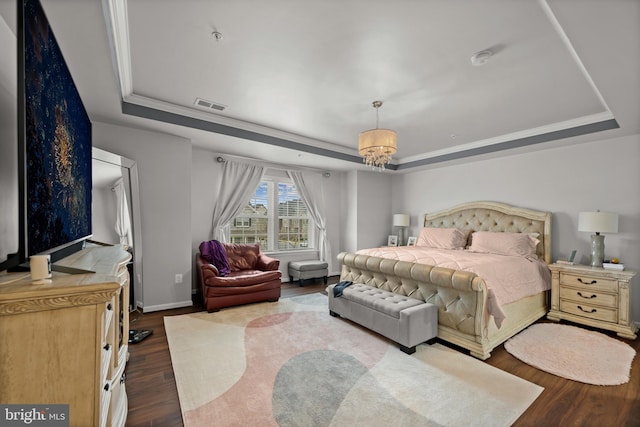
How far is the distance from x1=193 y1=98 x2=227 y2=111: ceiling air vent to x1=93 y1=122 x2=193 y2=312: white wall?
0.91 meters

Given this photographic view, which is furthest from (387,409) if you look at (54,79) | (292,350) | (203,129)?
(203,129)

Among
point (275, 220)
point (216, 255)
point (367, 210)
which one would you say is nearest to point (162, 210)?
point (216, 255)

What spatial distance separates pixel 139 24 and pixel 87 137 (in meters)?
0.99

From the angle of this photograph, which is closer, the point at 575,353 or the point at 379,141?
the point at 575,353

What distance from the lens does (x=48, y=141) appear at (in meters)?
1.25

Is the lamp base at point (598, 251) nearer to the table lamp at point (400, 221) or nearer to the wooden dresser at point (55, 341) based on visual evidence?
the table lamp at point (400, 221)

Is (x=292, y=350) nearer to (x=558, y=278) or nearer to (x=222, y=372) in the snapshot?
(x=222, y=372)

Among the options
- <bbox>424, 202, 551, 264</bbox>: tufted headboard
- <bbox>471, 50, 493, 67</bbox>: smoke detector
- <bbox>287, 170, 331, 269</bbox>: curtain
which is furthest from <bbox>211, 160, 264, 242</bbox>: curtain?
<bbox>471, 50, 493, 67</bbox>: smoke detector

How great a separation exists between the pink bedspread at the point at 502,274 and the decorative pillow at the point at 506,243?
0.23 m

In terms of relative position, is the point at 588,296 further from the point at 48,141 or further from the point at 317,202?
the point at 48,141

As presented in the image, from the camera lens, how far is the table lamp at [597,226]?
3410mm

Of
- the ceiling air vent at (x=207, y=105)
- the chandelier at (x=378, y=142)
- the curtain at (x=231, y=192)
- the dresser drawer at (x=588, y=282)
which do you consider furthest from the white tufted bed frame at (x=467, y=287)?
the ceiling air vent at (x=207, y=105)

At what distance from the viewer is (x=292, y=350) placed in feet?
8.98

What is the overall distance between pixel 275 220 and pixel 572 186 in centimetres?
489
